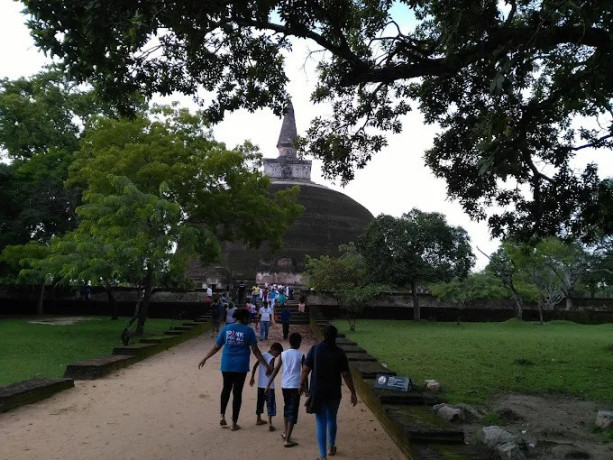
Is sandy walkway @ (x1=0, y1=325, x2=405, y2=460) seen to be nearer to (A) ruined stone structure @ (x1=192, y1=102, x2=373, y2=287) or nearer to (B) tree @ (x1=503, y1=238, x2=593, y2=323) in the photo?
(B) tree @ (x1=503, y1=238, x2=593, y2=323)

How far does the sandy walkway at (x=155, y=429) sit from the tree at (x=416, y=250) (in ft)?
49.9

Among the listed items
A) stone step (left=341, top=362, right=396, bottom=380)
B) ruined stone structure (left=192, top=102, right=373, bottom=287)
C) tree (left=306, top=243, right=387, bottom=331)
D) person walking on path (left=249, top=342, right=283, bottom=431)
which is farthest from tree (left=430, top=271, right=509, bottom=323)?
person walking on path (left=249, top=342, right=283, bottom=431)

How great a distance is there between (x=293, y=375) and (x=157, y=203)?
893 cm

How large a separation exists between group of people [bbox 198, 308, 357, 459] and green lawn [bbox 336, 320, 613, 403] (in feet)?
10.0

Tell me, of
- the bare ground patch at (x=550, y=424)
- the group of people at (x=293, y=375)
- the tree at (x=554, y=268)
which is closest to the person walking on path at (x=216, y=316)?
the bare ground patch at (x=550, y=424)

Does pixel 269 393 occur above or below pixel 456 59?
below

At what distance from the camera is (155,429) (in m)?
6.12

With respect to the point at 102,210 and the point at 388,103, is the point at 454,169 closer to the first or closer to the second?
the point at 388,103

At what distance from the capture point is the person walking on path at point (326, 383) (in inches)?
194

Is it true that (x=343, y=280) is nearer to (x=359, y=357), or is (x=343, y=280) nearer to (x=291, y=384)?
(x=359, y=357)

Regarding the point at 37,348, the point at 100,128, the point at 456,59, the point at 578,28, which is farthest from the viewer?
the point at 100,128

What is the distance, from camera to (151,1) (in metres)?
6.17

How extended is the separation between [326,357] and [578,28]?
4.14 m

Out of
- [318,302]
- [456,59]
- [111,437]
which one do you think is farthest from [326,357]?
[318,302]
